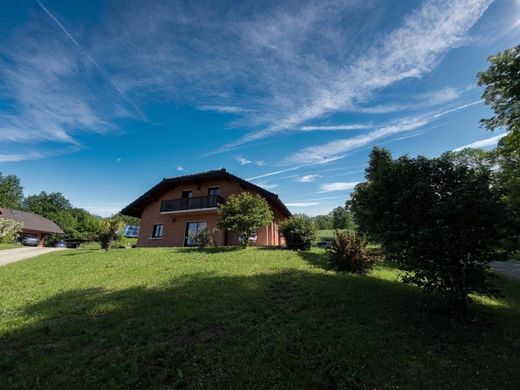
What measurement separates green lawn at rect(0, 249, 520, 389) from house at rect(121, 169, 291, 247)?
48.0 feet

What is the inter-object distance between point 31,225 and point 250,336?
53969 mm

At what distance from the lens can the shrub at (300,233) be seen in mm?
17266

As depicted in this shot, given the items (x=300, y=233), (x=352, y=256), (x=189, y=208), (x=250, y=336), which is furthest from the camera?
(x=189, y=208)

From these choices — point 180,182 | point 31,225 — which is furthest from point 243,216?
point 31,225

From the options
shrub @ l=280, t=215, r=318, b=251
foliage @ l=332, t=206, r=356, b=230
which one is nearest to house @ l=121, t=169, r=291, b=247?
shrub @ l=280, t=215, r=318, b=251

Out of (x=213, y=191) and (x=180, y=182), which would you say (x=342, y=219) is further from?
(x=180, y=182)

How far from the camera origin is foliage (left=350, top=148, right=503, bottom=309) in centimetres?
625

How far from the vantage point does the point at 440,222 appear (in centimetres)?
638

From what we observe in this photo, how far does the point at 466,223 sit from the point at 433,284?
193 cm

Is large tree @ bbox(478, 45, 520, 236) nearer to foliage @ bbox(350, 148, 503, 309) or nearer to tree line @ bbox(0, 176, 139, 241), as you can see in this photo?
foliage @ bbox(350, 148, 503, 309)

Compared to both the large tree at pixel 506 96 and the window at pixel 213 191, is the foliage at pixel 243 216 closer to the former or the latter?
the window at pixel 213 191

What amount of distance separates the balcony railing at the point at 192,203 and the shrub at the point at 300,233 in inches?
350

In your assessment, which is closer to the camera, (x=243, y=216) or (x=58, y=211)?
(x=243, y=216)

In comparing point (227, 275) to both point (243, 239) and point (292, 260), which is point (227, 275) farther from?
point (243, 239)
